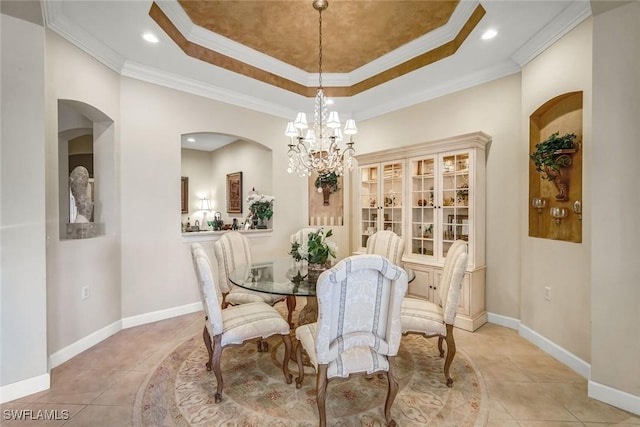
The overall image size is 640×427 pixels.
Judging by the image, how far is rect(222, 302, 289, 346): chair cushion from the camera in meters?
1.97

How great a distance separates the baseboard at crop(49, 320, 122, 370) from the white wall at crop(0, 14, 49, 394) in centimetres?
38

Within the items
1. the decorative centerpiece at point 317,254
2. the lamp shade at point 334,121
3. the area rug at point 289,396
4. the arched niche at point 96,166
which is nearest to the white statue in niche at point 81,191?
the arched niche at point 96,166

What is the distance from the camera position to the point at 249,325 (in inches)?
80.0

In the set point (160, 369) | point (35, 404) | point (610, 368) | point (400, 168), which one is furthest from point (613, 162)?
point (35, 404)

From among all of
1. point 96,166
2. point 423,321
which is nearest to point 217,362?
point 423,321

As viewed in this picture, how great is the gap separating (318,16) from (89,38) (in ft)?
6.95

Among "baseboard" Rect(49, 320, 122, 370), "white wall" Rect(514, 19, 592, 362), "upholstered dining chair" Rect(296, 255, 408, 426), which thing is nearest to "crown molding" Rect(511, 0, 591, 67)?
"white wall" Rect(514, 19, 592, 362)

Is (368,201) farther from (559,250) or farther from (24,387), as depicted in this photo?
(24,387)

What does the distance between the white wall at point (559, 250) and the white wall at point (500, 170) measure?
0.11 m

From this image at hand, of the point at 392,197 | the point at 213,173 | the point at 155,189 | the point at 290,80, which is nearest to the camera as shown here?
the point at 155,189

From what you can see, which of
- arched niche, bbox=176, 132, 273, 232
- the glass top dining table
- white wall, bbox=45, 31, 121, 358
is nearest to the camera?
the glass top dining table

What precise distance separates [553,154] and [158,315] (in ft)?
14.4

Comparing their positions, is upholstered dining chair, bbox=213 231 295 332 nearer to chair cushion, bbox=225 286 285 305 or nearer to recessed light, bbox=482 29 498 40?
chair cushion, bbox=225 286 285 305

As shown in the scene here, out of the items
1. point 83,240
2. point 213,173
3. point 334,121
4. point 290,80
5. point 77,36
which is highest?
point 290,80
